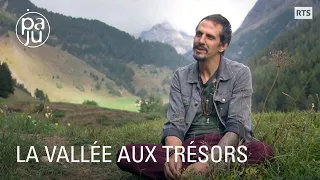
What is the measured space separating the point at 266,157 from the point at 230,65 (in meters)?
0.91

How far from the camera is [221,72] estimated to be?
3.51 m

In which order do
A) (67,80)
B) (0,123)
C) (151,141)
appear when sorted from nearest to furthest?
(151,141), (0,123), (67,80)

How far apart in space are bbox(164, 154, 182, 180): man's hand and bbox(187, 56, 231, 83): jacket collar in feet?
2.60

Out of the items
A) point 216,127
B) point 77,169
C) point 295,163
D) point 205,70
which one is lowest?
point 77,169

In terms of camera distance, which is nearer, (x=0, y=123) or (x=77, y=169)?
(x=77, y=169)

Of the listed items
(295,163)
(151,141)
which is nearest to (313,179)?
(295,163)

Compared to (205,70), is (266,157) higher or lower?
lower

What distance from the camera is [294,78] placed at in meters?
70.9

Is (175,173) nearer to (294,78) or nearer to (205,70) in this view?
(205,70)

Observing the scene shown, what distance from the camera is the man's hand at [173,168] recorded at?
3.07 m

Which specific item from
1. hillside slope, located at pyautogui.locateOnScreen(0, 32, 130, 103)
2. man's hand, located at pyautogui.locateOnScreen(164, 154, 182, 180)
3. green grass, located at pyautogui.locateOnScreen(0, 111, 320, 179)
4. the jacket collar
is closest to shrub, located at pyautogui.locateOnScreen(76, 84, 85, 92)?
hillside slope, located at pyautogui.locateOnScreen(0, 32, 130, 103)

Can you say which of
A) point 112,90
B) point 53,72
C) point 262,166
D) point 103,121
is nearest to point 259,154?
point 262,166

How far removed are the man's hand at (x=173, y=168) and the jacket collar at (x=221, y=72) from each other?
2.60 ft

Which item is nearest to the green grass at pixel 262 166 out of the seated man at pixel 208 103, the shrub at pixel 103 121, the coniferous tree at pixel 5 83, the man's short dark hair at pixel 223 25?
the seated man at pixel 208 103
